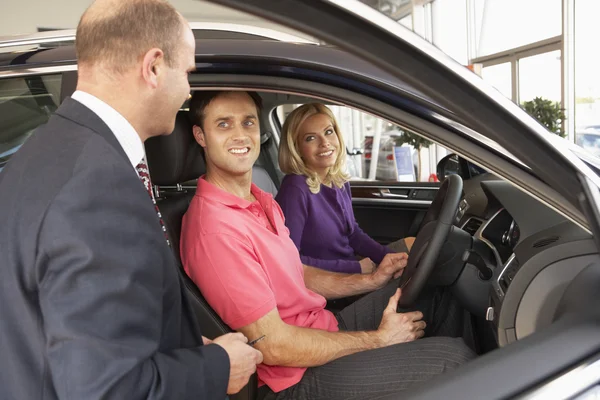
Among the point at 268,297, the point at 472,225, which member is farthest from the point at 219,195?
the point at 472,225

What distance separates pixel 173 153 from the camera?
6.15ft

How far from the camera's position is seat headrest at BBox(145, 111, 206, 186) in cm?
185

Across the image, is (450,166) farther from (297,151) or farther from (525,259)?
(525,259)

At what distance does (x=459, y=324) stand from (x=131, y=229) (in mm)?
1519

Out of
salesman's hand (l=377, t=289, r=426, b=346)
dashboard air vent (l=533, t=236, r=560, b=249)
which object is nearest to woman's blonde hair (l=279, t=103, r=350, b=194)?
salesman's hand (l=377, t=289, r=426, b=346)

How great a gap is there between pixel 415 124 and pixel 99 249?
704 mm

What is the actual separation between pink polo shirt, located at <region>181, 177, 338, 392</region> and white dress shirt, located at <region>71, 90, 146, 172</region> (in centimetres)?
57

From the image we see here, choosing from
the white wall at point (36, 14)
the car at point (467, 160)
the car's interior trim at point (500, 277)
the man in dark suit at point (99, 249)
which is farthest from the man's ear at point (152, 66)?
the white wall at point (36, 14)

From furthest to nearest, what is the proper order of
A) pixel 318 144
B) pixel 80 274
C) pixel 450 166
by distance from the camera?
pixel 450 166
pixel 318 144
pixel 80 274

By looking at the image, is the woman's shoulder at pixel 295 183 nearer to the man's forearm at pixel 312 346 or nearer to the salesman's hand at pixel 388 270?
the salesman's hand at pixel 388 270

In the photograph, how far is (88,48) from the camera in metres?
1.03

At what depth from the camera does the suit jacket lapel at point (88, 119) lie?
3.18ft

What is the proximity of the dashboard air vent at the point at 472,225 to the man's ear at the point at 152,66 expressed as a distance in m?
1.59

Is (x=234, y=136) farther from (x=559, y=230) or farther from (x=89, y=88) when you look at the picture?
(x=559, y=230)
